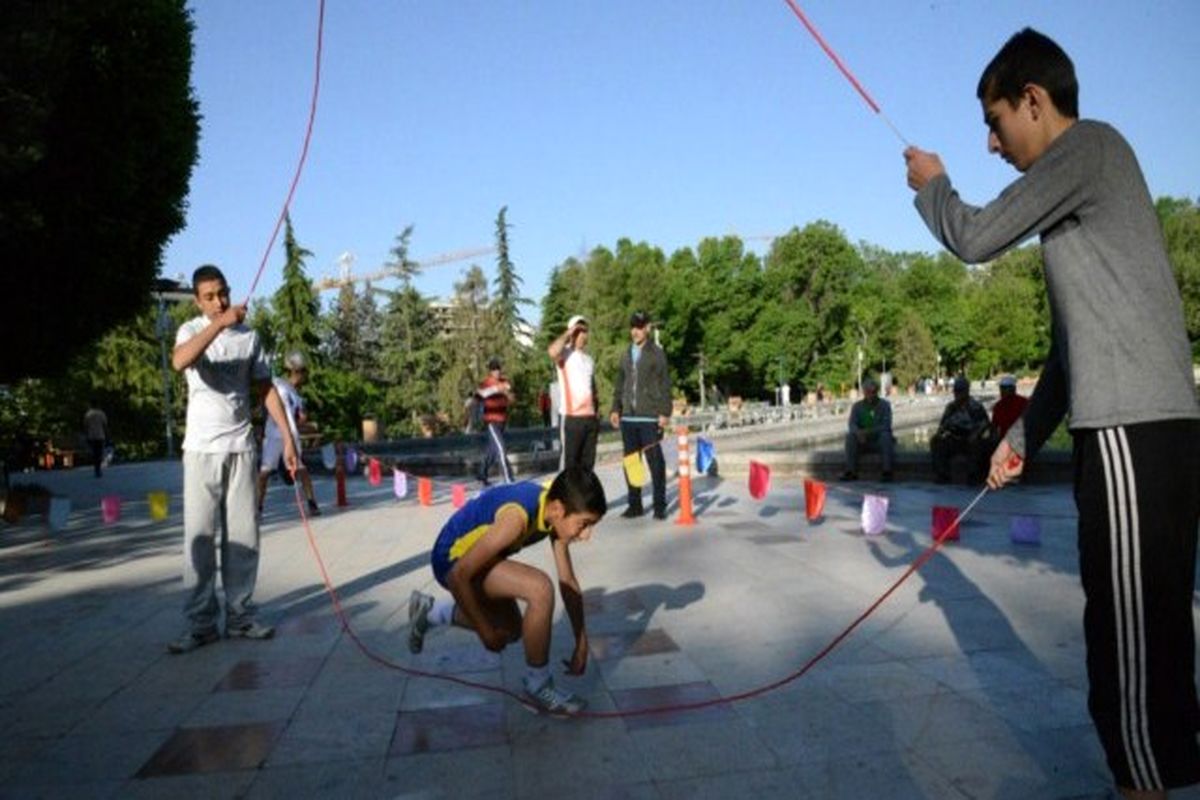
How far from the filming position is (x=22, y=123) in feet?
27.6

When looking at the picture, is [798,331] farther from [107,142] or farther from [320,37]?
[320,37]

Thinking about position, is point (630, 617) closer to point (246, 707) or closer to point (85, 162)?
point (246, 707)

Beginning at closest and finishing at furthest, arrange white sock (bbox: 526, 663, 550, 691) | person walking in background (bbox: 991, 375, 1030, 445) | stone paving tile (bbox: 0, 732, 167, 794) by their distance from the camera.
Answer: stone paving tile (bbox: 0, 732, 167, 794), white sock (bbox: 526, 663, 550, 691), person walking in background (bbox: 991, 375, 1030, 445)

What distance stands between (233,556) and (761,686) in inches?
122

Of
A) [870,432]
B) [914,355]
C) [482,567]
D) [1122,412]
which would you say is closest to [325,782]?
[482,567]

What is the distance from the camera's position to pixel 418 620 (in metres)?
4.18

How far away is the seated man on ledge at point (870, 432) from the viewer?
41.8ft

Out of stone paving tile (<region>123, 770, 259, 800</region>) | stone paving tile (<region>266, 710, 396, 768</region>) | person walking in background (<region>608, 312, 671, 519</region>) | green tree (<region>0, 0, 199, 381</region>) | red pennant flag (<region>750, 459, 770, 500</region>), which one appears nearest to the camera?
stone paving tile (<region>123, 770, 259, 800</region>)

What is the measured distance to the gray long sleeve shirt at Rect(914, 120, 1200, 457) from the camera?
7.09 feet

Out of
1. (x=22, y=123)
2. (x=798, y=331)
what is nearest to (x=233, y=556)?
(x=22, y=123)

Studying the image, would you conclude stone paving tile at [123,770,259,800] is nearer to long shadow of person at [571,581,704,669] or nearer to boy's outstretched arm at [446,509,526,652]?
boy's outstretched arm at [446,509,526,652]

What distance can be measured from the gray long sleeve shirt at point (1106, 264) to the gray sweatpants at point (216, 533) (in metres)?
4.15

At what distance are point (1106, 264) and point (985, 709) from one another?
77.8 inches

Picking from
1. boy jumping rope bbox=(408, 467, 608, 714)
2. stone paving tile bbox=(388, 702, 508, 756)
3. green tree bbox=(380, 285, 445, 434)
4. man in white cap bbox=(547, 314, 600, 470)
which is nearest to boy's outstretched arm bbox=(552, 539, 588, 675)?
boy jumping rope bbox=(408, 467, 608, 714)
